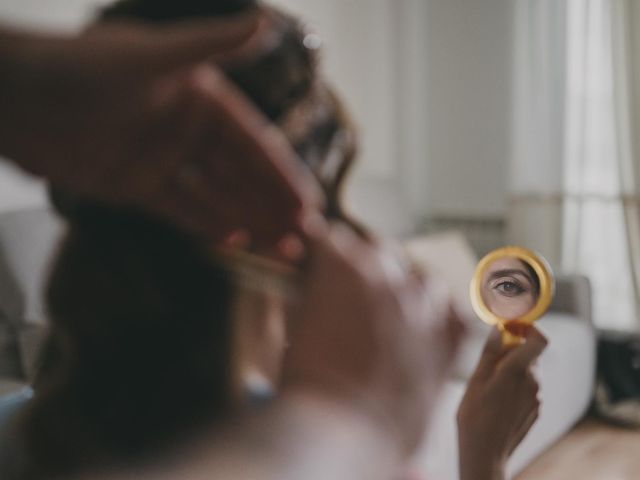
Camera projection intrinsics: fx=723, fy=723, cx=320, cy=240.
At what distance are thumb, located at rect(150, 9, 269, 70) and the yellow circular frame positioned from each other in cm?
61

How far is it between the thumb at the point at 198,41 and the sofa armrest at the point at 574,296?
2.69 m

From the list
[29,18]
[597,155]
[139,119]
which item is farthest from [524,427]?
[597,155]

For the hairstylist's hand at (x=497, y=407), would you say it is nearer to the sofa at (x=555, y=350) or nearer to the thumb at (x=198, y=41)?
the thumb at (x=198, y=41)

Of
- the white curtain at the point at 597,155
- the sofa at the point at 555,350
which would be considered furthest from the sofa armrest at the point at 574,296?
the white curtain at the point at 597,155

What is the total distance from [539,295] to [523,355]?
76 millimetres

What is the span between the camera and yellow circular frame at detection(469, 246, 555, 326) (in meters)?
0.88

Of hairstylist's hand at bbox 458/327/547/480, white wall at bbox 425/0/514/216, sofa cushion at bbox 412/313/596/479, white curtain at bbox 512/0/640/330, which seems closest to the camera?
hairstylist's hand at bbox 458/327/547/480

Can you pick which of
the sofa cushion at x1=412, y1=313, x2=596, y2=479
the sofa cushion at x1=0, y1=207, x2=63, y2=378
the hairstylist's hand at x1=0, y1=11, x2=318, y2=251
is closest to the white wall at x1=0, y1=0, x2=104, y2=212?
the sofa cushion at x1=0, y1=207, x2=63, y2=378

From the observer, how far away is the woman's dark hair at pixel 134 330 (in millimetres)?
438

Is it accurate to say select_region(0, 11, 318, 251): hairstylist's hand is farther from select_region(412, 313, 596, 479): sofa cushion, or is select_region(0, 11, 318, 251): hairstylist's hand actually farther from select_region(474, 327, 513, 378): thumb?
select_region(412, 313, 596, 479): sofa cushion

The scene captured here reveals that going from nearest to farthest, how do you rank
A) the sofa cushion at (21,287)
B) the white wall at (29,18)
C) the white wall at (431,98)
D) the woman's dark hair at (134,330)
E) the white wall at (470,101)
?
the woman's dark hair at (134,330) → the sofa cushion at (21,287) → the white wall at (29,18) → the white wall at (431,98) → the white wall at (470,101)

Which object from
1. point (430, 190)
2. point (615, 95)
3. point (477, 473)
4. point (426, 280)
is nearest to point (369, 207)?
point (430, 190)

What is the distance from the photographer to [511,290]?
92cm

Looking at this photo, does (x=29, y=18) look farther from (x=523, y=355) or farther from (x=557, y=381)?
(x=557, y=381)
